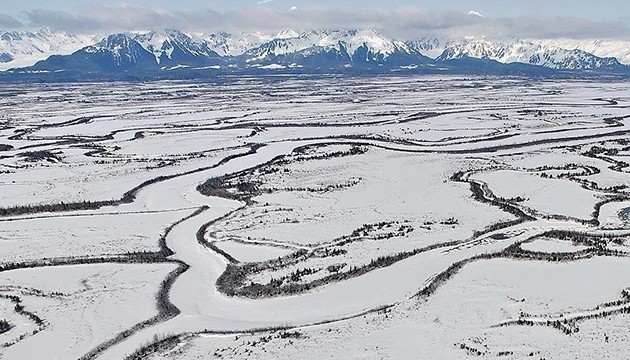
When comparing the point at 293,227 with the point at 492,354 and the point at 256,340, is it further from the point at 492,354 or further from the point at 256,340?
the point at 492,354

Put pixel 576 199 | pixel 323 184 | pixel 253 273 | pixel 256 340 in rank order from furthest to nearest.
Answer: pixel 323 184 → pixel 576 199 → pixel 253 273 → pixel 256 340

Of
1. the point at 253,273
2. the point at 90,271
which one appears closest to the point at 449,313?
the point at 253,273

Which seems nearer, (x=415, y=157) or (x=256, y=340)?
(x=256, y=340)

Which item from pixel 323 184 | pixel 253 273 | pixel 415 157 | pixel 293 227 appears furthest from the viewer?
pixel 415 157

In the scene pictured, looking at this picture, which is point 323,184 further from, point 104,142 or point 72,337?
point 104,142

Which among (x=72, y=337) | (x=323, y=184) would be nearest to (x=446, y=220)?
(x=323, y=184)

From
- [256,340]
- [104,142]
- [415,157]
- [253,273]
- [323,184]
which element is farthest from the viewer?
[104,142]
